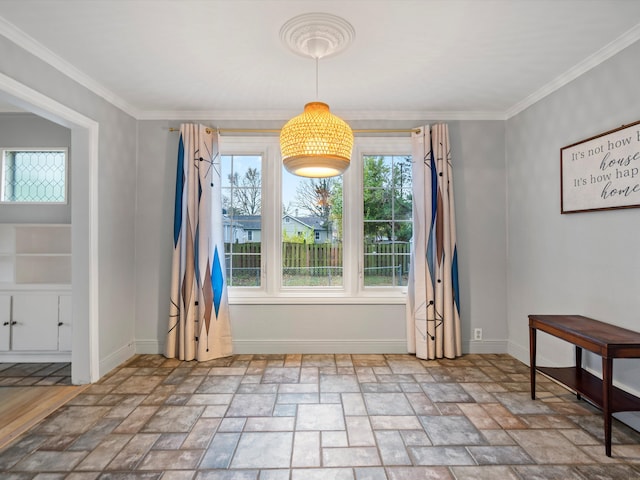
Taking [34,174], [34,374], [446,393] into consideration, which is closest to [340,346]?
[446,393]

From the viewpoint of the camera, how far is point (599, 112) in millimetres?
2520

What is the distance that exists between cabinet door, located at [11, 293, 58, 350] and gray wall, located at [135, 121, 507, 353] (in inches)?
28.4

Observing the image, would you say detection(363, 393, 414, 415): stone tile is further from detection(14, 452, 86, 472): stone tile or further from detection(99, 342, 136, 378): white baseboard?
detection(99, 342, 136, 378): white baseboard

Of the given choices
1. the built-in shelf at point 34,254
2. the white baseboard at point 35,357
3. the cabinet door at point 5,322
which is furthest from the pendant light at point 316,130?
the cabinet door at point 5,322

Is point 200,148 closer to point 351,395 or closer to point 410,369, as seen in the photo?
point 351,395

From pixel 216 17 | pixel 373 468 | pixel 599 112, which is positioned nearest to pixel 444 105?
pixel 599 112

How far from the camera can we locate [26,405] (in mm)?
2561

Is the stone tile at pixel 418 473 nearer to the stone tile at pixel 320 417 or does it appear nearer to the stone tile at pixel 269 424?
the stone tile at pixel 320 417

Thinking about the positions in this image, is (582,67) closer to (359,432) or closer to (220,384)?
(359,432)

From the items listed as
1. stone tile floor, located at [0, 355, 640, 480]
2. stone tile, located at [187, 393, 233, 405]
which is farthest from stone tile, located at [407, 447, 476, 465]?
stone tile, located at [187, 393, 233, 405]

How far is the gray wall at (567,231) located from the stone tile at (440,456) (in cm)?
126

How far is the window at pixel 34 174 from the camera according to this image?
3.57 meters

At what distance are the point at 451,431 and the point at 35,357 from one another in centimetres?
378

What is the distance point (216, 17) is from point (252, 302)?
8.34 ft
